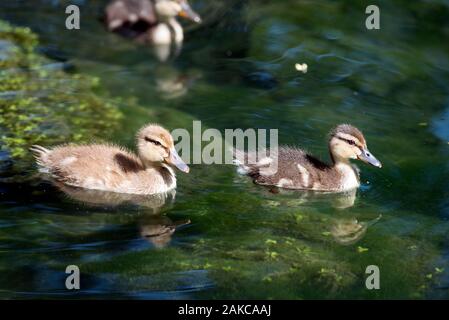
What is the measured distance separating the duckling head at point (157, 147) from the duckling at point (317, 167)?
0.58 meters

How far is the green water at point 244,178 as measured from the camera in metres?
5.31

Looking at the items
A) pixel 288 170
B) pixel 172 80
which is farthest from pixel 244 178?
pixel 172 80

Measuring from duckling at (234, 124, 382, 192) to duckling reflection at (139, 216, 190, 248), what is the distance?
2.86 feet

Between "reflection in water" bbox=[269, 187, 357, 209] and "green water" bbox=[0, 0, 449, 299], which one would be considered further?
"reflection in water" bbox=[269, 187, 357, 209]

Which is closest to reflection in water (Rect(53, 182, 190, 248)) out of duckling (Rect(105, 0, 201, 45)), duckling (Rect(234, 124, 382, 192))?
duckling (Rect(234, 124, 382, 192))

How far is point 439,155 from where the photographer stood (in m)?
7.09

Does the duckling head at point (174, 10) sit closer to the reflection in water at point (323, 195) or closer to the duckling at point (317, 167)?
the duckling at point (317, 167)

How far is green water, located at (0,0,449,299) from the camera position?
209 inches

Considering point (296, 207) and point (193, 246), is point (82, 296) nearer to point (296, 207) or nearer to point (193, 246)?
point (193, 246)

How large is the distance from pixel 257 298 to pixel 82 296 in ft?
3.16

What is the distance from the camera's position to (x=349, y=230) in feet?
19.5

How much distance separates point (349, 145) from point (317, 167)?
0.28 meters

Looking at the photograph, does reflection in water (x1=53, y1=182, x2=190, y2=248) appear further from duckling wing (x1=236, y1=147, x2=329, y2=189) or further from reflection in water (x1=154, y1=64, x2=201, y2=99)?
reflection in water (x1=154, y1=64, x2=201, y2=99)

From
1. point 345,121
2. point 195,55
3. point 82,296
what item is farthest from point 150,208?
point 195,55
